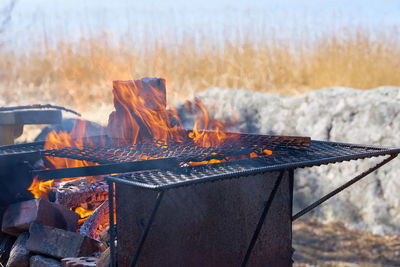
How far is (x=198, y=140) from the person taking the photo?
3.59 meters

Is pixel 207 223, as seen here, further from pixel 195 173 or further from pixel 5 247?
pixel 5 247

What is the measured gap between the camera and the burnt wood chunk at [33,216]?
10.9 ft

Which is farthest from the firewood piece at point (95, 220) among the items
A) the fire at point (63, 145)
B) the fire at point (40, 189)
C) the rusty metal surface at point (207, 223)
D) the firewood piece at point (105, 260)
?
the rusty metal surface at point (207, 223)

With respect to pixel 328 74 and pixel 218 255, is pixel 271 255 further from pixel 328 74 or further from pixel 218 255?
pixel 328 74

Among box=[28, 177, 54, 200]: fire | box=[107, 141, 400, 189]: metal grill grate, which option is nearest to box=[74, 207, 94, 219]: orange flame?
box=[28, 177, 54, 200]: fire

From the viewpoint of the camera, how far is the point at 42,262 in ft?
10.3

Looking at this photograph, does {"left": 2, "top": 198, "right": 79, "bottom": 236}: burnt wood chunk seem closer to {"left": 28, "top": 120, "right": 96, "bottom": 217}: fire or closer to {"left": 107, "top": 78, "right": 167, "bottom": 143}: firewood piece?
{"left": 28, "top": 120, "right": 96, "bottom": 217}: fire

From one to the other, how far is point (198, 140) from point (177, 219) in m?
1.12

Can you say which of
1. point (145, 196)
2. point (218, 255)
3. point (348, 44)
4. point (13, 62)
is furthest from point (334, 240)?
point (13, 62)

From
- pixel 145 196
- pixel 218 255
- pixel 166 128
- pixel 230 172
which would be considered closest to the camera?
pixel 230 172

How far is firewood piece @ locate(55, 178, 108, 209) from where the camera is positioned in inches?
149

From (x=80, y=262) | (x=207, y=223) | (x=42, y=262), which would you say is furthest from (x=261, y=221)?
(x=42, y=262)

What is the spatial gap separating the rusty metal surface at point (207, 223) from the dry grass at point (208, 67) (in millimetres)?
10497

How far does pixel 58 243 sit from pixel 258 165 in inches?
64.2
